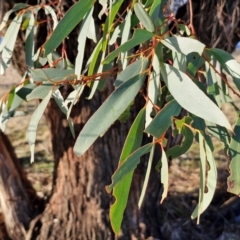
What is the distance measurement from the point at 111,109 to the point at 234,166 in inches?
8.6

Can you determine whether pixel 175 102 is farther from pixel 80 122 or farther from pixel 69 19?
pixel 80 122

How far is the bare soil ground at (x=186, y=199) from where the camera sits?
6.86ft

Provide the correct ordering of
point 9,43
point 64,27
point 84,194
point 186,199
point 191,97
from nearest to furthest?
point 191,97
point 64,27
point 9,43
point 84,194
point 186,199

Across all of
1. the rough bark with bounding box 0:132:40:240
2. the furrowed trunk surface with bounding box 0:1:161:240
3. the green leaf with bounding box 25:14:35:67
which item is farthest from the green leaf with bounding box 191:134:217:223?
the rough bark with bounding box 0:132:40:240

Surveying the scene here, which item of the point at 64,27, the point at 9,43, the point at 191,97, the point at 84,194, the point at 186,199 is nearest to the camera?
the point at 191,97

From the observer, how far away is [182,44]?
739 millimetres

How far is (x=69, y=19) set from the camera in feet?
2.79

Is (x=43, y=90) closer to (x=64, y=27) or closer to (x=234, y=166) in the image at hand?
(x=64, y=27)

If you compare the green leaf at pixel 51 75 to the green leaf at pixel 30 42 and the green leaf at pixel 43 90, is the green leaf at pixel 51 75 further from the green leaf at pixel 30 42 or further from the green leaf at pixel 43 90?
the green leaf at pixel 30 42

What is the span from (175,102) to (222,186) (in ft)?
6.09

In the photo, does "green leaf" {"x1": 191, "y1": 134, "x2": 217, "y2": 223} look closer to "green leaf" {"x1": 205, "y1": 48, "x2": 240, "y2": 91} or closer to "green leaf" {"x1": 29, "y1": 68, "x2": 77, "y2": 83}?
"green leaf" {"x1": 205, "y1": 48, "x2": 240, "y2": 91}

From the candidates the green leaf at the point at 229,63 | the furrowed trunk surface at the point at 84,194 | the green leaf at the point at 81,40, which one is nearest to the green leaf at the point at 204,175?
the green leaf at the point at 229,63

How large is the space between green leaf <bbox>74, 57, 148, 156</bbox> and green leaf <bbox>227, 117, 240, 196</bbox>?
0.62ft

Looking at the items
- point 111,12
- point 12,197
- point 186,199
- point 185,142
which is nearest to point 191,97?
point 185,142
